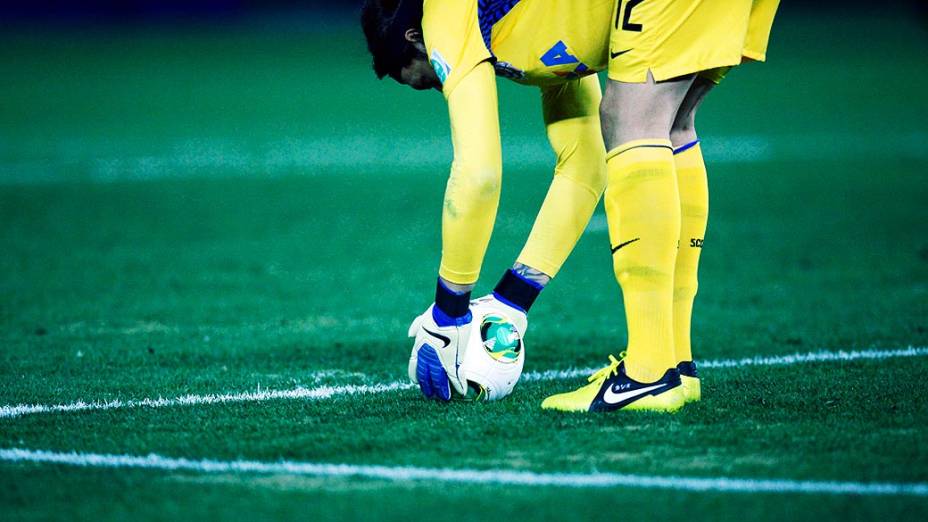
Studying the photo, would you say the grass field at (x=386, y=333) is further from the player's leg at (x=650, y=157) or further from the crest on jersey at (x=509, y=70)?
the crest on jersey at (x=509, y=70)

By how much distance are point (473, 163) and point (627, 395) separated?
853 mm

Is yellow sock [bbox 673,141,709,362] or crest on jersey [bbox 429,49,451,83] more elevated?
crest on jersey [bbox 429,49,451,83]

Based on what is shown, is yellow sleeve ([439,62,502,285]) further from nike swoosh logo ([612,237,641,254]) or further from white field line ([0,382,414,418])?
white field line ([0,382,414,418])

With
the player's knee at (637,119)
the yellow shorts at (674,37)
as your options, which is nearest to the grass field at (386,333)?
the player's knee at (637,119)

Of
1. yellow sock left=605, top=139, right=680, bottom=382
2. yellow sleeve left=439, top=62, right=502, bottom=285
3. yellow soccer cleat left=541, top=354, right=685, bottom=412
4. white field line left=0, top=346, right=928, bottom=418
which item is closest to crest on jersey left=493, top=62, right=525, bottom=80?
yellow sleeve left=439, top=62, right=502, bottom=285

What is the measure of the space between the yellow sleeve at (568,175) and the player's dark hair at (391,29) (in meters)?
0.71

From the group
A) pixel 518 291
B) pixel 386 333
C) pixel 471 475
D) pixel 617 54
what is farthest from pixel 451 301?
pixel 386 333

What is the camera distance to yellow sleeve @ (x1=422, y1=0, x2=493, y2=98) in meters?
4.42

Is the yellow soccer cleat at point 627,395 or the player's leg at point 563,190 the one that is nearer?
the yellow soccer cleat at point 627,395

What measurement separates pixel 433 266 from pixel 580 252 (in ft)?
3.46

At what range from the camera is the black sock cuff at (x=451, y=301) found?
15.4 ft

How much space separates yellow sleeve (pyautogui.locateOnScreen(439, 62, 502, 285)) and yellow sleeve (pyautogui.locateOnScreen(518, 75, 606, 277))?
57 cm

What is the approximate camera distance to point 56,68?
25.3m

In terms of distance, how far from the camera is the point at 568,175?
517 cm
